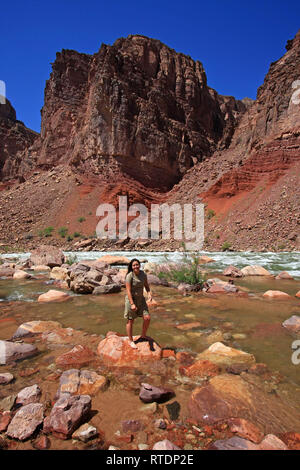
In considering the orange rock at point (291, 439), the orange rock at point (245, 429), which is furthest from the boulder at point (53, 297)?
the orange rock at point (291, 439)

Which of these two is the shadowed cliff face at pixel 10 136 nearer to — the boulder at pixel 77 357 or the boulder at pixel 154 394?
the boulder at pixel 77 357

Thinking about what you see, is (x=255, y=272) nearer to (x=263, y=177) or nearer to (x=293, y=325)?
(x=293, y=325)

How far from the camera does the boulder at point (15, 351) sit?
123 inches

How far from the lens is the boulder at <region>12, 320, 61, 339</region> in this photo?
12.8ft

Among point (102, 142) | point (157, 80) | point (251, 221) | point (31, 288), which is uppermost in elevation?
point (157, 80)

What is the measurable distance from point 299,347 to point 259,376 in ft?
3.44

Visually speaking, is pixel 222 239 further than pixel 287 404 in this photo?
Yes

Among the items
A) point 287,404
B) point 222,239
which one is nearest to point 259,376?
point 287,404

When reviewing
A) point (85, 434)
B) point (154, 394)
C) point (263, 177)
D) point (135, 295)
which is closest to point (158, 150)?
point (263, 177)

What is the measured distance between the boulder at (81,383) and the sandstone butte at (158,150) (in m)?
16.9

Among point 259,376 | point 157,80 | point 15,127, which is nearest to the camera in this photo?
point 259,376

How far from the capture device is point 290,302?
223 inches

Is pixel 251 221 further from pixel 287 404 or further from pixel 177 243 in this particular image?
pixel 287 404
